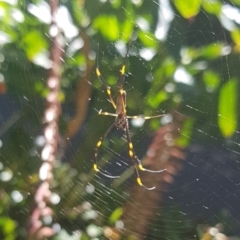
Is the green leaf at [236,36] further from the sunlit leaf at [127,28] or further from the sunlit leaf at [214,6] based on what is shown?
the sunlit leaf at [127,28]

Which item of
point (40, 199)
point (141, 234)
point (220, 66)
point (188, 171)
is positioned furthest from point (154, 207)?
point (220, 66)

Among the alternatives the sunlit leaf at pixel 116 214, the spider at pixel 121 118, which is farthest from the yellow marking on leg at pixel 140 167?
the sunlit leaf at pixel 116 214

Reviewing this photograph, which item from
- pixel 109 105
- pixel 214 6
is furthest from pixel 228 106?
pixel 109 105

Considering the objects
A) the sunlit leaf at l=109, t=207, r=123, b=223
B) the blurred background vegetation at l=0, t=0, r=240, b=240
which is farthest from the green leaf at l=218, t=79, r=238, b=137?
the sunlit leaf at l=109, t=207, r=123, b=223

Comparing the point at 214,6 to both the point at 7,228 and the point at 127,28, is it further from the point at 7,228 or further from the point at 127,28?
the point at 7,228

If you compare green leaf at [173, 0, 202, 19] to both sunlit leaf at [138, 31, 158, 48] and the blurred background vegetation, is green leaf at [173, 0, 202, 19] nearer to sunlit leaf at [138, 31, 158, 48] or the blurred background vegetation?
the blurred background vegetation

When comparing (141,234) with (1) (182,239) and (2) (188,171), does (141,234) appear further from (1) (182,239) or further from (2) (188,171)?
(2) (188,171)
